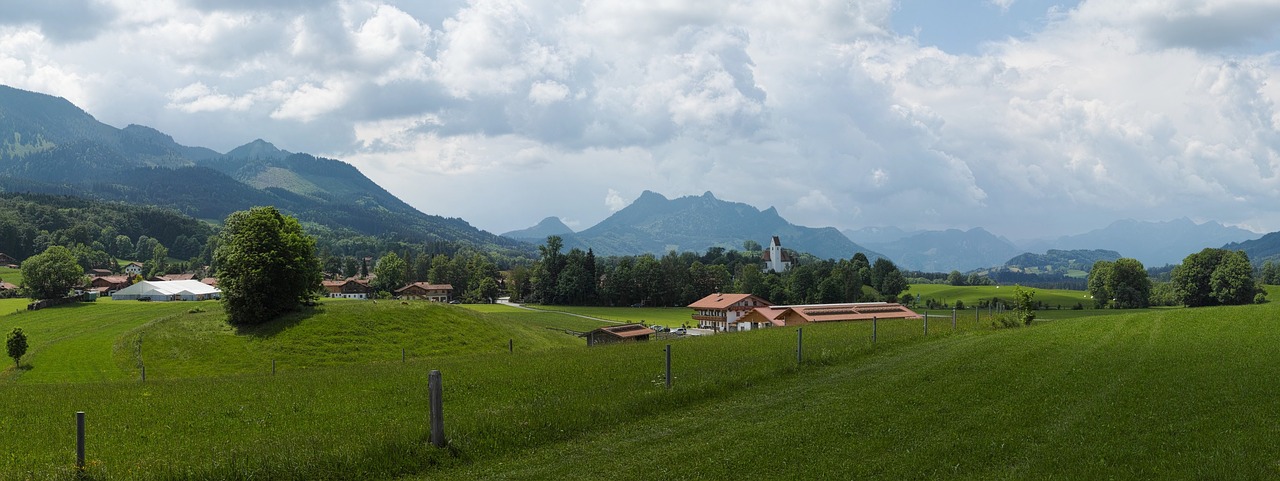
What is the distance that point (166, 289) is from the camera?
15800cm

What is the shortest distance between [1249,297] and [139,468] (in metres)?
176

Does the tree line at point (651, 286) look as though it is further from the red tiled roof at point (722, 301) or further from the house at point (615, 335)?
the house at point (615, 335)

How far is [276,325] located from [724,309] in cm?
8733

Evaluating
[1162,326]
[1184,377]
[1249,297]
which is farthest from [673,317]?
[1184,377]

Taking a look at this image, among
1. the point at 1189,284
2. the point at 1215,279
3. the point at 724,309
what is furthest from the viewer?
the point at 1189,284

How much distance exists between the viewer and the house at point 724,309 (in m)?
137

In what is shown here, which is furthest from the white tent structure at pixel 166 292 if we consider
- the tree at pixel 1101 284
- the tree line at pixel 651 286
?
the tree at pixel 1101 284

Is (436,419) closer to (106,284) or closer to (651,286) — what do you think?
(651,286)

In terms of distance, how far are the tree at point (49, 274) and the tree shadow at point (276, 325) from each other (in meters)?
83.0

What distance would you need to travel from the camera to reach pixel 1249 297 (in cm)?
13838

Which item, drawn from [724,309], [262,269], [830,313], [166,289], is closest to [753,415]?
[262,269]

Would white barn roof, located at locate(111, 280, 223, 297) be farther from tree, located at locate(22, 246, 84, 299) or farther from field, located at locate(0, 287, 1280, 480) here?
field, located at locate(0, 287, 1280, 480)

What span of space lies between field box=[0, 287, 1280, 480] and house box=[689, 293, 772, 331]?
101 meters

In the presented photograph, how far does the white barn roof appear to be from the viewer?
15325 centimetres
